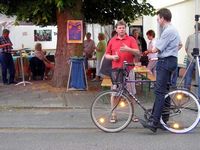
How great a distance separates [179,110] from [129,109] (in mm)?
826

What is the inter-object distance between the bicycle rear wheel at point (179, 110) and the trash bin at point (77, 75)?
4.67 metres

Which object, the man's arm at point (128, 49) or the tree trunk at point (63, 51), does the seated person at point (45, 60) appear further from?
the man's arm at point (128, 49)

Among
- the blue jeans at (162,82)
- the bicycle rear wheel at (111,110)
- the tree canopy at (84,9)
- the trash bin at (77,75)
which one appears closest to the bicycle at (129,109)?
the bicycle rear wheel at (111,110)

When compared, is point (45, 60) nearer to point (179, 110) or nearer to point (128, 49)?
point (128, 49)

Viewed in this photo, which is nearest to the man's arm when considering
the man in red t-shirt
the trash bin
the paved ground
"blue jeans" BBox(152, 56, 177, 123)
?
the man in red t-shirt

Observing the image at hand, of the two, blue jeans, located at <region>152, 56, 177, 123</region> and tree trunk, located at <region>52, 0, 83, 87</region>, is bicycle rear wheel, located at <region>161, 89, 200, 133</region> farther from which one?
tree trunk, located at <region>52, 0, 83, 87</region>

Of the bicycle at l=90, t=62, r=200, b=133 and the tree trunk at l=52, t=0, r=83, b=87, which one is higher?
the tree trunk at l=52, t=0, r=83, b=87

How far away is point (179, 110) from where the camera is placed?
26.7 feet

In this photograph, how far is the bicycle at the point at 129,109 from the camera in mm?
8109

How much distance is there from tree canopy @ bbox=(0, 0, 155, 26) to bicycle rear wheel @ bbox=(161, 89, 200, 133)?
4377mm

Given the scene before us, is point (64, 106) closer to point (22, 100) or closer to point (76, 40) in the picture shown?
point (22, 100)

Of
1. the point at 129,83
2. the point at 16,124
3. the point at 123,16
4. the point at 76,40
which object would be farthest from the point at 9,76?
the point at 129,83

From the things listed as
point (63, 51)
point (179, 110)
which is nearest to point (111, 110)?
point (179, 110)

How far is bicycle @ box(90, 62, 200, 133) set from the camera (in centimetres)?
811
